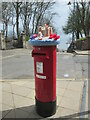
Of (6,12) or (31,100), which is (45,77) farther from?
(6,12)

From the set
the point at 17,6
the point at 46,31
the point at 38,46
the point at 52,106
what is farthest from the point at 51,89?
the point at 17,6

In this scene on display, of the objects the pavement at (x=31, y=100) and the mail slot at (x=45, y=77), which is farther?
the pavement at (x=31, y=100)

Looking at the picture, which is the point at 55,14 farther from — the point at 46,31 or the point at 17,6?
the point at 46,31

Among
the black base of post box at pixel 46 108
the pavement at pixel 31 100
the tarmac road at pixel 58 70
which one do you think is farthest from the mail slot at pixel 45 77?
the tarmac road at pixel 58 70

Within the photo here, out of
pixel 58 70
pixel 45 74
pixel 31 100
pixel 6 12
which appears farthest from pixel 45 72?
pixel 6 12

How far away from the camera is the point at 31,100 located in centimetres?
379

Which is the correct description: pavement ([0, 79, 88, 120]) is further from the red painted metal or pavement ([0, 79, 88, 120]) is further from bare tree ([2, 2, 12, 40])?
bare tree ([2, 2, 12, 40])

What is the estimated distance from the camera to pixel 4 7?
27.7 meters

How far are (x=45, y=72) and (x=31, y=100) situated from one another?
48.5 inches

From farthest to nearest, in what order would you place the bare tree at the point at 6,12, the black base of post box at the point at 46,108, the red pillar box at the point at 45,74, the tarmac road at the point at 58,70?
the bare tree at the point at 6,12
the tarmac road at the point at 58,70
the black base of post box at the point at 46,108
the red pillar box at the point at 45,74

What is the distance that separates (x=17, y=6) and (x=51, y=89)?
82.5 feet

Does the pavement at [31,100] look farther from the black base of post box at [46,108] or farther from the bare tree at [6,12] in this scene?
the bare tree at [6,12]

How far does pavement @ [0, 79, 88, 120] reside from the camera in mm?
3174

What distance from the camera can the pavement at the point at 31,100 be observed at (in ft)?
10.4
